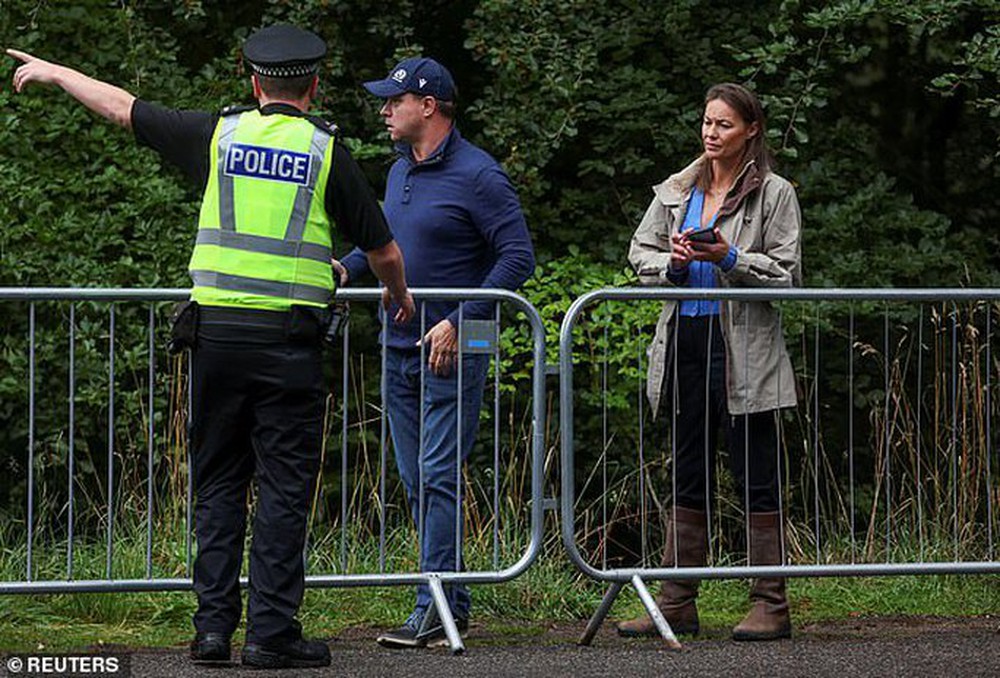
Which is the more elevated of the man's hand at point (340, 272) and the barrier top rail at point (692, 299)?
the man's hand at point (340, 272)

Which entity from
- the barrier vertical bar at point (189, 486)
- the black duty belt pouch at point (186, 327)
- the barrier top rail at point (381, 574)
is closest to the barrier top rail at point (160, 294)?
the barrier top rail at point (381, 574)

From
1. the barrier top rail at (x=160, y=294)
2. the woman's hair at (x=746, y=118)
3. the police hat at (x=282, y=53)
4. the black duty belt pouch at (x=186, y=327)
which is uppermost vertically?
the police hat at (x=282, y=53)

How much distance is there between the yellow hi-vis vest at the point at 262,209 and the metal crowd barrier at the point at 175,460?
2.47 feet

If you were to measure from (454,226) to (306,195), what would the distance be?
3.77 ft

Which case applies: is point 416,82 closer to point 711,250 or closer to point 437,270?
point 437,270

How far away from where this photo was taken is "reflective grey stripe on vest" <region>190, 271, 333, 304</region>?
6.66 meters

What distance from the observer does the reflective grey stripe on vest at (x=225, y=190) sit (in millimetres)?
6652

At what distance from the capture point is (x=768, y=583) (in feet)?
26.0

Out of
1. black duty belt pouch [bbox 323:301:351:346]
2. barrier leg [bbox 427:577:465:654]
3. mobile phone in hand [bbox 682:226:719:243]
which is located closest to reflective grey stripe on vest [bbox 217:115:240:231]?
black duty belt pouch [bbox 323:301:351:346]

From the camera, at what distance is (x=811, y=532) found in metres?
9.34

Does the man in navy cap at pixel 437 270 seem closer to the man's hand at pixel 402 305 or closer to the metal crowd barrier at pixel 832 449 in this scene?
the metal crowd barrier at pixel 832 449

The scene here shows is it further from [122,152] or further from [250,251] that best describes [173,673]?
[122,152]

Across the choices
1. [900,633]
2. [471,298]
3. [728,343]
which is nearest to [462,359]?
[471,298]

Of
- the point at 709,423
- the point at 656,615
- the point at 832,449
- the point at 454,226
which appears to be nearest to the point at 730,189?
the point at 709,423
